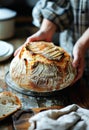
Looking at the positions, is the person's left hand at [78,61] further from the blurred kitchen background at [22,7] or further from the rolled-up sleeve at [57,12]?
the blurred kitchen background at [22,7]

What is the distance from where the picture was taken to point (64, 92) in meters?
1.00

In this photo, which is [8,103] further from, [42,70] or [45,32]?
[45,32]

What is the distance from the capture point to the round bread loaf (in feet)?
3.12

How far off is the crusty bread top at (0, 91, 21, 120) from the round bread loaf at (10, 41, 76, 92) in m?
0.06

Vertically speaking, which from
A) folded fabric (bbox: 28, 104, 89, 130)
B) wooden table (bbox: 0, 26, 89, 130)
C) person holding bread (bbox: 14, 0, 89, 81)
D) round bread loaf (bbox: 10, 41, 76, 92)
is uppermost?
person holding bread (bbox: 14, 0, 89, 81)

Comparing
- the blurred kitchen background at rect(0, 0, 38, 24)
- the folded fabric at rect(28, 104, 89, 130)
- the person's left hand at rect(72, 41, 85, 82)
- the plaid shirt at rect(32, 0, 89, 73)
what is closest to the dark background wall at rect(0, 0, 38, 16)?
the blurred kitchen background at rect(0, 0, 38, 24)

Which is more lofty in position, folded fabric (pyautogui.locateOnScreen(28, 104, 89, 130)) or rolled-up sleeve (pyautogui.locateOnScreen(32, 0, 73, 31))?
rolled-up sleeve (pyautogui.locateOnScreen(32, 0, 73, 31))

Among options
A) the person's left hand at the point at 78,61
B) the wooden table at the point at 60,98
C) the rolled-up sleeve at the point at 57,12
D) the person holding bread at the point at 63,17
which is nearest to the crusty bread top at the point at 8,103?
the wooden table at the point at 60,98

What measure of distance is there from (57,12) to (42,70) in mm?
419

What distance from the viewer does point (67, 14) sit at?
51.8 inches

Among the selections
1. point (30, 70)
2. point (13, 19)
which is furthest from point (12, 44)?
point (30, 70)

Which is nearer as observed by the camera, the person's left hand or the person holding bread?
the person's left hand

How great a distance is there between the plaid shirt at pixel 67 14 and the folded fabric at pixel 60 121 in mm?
561

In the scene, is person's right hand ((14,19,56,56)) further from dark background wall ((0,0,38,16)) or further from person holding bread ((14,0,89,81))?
dark background wall ((0,0,38,16))
